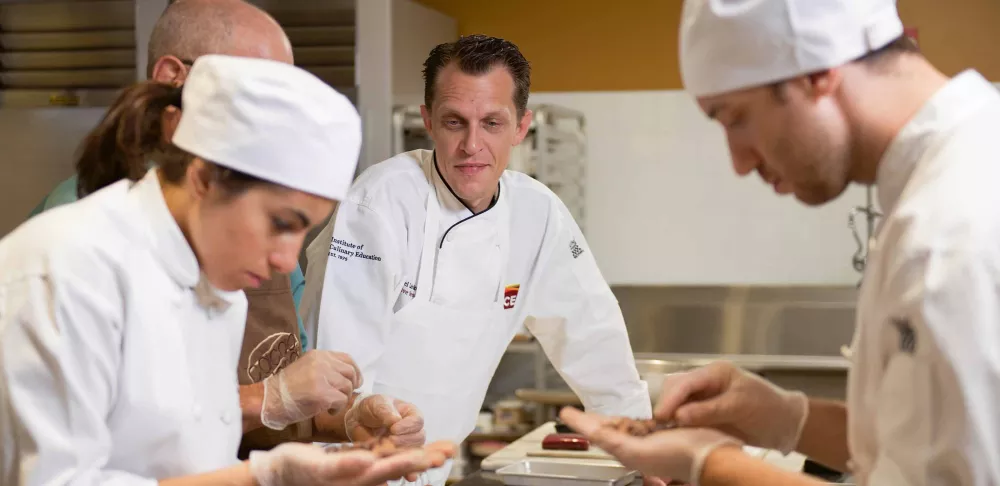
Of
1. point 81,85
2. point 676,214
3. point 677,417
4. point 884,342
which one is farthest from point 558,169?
point 884,342

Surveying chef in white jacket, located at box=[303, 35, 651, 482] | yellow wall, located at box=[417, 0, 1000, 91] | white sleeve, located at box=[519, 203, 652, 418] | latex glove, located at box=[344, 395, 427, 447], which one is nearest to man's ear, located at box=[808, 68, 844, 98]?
latex glove, located at box=[344, 395, 427, 447]

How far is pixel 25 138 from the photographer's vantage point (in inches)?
170

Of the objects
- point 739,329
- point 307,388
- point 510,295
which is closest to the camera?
point 307,388

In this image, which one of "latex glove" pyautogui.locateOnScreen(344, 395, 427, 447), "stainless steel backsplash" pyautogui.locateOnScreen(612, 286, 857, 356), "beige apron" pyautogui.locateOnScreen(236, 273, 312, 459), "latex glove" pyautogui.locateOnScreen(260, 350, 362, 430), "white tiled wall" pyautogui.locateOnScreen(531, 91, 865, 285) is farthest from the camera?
"white tiled wall" pyautogui.locateOnScreen(531, 91, 865, 285)

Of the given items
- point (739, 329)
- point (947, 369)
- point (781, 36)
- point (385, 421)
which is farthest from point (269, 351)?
point (739, 329)

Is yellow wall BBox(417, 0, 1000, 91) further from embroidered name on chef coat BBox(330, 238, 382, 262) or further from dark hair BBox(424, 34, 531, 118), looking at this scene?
embroidered name on chef coat BBox(330, 238, 382, 262)

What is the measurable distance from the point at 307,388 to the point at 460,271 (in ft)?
2.73

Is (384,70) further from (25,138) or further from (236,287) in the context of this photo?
(236,287)

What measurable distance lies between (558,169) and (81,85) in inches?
77.8

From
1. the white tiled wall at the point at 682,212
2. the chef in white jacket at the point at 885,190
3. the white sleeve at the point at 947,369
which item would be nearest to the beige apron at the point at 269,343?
the chef in white jacket at the point at 885,190

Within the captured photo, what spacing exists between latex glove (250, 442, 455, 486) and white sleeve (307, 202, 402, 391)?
882 mm

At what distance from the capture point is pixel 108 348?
1207 millimetres

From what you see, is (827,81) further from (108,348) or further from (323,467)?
(108,348)

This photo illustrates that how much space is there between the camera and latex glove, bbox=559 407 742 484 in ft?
4.42
